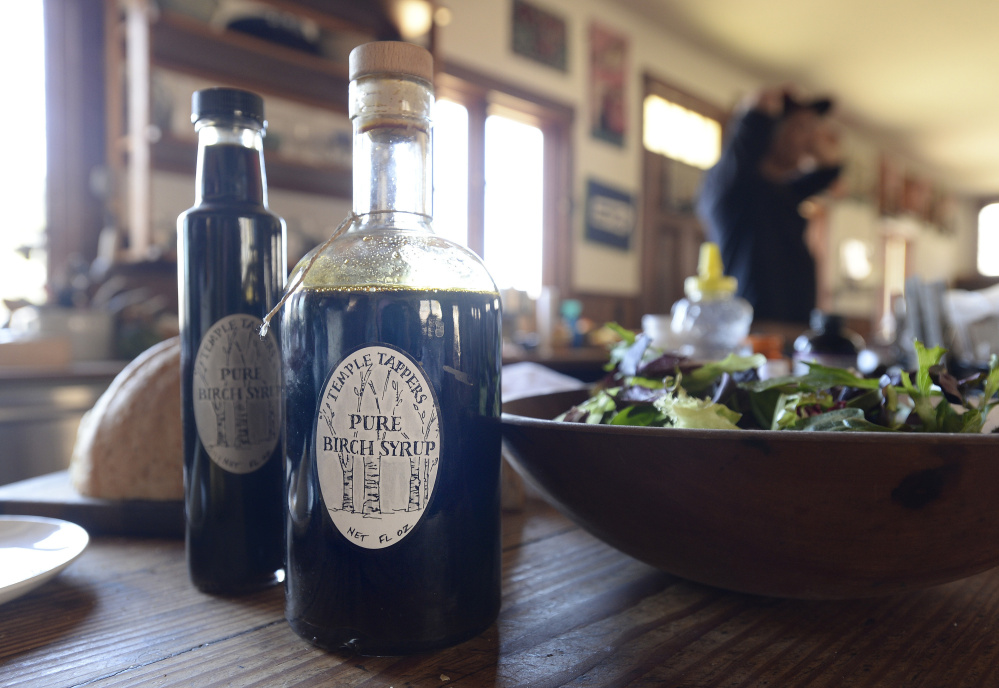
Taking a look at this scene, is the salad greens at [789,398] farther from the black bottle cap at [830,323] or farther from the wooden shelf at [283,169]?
the wooden shelf at [283,169]

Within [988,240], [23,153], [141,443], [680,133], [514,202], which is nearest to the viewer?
[141,443]

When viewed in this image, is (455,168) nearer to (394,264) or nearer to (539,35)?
(539,35)

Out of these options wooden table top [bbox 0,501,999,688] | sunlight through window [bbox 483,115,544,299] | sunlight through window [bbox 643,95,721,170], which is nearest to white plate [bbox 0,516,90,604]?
wooden table top [bbox 0,501,999,688]

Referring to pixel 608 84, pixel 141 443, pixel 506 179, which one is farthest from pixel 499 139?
pixel 141 443

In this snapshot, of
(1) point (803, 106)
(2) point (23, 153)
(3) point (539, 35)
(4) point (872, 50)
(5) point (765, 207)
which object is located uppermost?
(4) point (872, 50)

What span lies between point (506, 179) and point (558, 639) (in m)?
3.56

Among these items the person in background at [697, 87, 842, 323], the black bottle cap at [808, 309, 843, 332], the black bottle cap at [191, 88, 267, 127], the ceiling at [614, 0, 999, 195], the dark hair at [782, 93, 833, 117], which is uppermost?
the ceiling at [614, 0, 999, 195]

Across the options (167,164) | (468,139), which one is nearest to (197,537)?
(167,164)

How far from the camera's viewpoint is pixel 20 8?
2.20 meters

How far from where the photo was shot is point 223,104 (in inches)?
15.6

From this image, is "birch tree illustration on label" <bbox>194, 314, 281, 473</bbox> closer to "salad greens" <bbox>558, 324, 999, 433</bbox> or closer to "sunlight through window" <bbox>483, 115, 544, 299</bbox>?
"salad greens" <bbox>558, 324, 999, 433</bbox>

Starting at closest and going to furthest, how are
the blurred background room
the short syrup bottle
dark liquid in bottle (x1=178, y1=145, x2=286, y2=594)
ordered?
dark liquid in bottle (x1=178, y1=145, x2=286, y2=594) → the short syrup bottle → the blurred background room

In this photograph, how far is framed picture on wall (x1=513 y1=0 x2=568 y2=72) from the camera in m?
3.56

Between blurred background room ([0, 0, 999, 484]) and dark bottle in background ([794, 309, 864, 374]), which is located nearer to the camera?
dark bottle in background ([794, 309, 864, 374])
